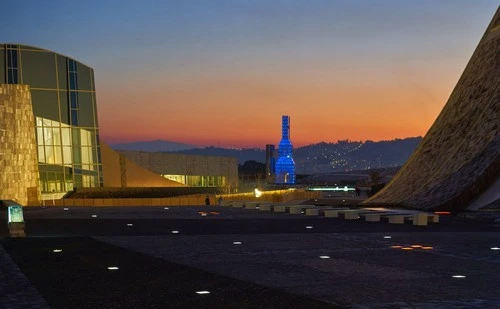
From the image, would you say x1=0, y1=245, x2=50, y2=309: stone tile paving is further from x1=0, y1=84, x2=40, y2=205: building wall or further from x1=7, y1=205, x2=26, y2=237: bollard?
x1=0, y1=84, x2=40, y2=205: building wall

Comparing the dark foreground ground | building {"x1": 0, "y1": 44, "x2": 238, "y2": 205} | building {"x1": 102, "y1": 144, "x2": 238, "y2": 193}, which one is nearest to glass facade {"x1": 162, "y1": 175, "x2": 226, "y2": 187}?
building {"x1": 102, "y1": 144, "x2": 238, "y2": 193}

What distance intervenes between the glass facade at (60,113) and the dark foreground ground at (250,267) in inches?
1116

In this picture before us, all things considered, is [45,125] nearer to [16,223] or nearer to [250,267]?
[16,223]

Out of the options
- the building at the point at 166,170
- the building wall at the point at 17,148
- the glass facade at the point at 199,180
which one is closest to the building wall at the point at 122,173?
the building at the point at 166,170

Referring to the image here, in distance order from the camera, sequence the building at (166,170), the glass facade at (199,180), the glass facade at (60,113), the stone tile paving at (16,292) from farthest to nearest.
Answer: the glass facade at (199,180) → the building at (166,170) → the glass facade at (60,113) → the stone tile paving at (16,292)

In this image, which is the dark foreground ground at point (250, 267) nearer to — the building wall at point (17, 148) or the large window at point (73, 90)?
the building wall at point (17, 148)

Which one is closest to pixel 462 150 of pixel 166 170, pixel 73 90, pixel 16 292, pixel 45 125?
pixel 16 292

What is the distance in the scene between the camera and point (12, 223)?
23656 millimetres

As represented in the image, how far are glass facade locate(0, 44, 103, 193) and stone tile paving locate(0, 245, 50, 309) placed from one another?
39.3 meters

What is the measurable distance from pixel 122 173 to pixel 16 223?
50096 mm

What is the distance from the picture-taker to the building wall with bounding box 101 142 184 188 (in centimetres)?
7094

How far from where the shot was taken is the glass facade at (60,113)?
179ft

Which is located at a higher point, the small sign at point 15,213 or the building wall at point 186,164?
the building wall at point 186,164

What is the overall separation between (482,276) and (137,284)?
678 cm
